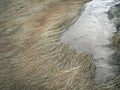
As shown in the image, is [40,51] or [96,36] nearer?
[40,51]

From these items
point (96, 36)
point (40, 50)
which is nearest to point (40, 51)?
point (40, 50)

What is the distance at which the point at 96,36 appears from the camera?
160 inches

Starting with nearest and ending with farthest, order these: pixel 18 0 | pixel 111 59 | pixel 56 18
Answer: pixel 111 59 → pixel 56 18 → pixel 18 0

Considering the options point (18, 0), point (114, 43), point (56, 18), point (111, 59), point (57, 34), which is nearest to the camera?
point (111, 59)

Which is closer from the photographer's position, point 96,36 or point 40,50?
point 40,50

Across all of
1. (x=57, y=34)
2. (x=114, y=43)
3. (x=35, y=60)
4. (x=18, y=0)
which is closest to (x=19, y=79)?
(x=35, y=60)

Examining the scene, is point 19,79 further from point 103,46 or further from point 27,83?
point 103,46

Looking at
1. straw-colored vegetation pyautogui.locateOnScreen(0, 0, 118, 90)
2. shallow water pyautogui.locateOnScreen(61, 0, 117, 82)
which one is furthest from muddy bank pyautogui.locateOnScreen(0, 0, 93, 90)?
shallow water pyautogui.locateOnScreen(61, 0, 117, 82)

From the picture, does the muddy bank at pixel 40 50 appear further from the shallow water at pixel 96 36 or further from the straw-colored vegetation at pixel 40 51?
the shallow water at pixel 96 36

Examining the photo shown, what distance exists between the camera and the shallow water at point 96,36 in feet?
11.4

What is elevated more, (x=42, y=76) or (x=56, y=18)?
(x=56, y=18)

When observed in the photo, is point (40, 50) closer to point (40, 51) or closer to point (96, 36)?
point (40, 51)

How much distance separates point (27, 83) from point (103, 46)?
1.15 metres

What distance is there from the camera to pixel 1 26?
14.3 feet
